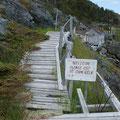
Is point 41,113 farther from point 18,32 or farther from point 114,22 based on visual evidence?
point 114,22

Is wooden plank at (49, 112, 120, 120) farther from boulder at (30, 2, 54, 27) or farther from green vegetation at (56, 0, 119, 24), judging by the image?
green vegetation at (56, 0, 119, 24)

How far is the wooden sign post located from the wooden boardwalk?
2.46 ft

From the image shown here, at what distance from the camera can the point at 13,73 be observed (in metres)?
5.16

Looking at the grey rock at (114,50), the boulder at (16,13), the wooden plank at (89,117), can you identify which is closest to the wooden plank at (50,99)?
the wooden plank at (89,117)

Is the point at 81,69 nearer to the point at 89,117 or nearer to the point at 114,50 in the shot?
the point at 89,117

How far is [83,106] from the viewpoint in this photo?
379cm

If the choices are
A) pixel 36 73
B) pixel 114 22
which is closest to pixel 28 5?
pixel 36 73

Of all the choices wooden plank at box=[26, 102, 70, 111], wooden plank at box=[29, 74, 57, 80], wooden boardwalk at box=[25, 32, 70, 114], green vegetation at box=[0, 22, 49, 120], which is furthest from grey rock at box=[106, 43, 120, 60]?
wooden plank at box=[26, 102, 70, 111]

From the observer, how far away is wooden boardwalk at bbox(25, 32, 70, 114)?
3868 mm

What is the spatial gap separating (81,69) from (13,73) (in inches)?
98.4

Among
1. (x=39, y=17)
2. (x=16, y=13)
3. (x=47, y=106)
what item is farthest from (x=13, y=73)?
(x=39, y=17)

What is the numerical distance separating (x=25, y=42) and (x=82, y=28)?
51193 mm

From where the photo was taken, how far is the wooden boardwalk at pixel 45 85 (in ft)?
12.7

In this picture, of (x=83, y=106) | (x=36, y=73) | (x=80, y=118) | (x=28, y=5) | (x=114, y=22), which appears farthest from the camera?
(x=114, y=22)
